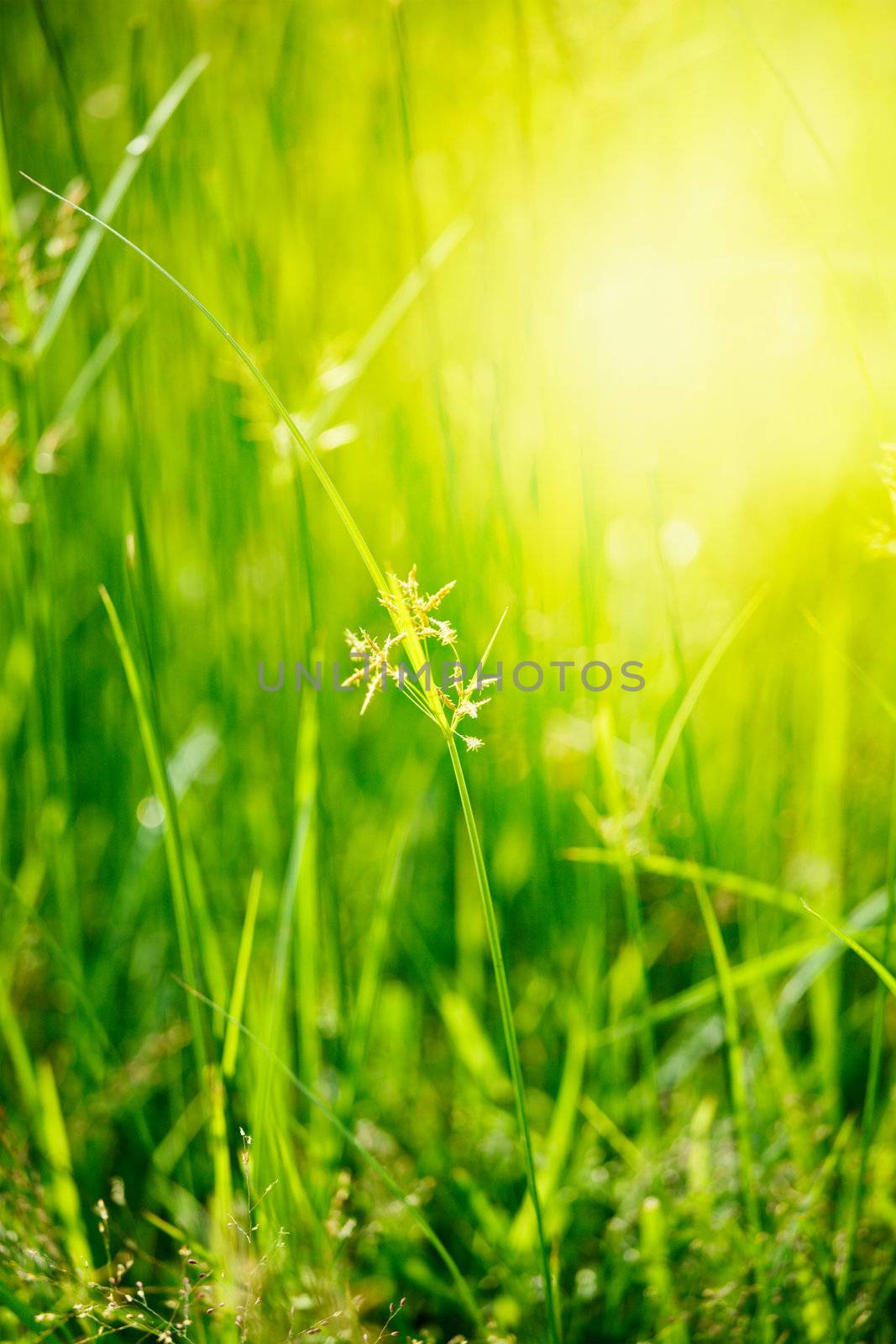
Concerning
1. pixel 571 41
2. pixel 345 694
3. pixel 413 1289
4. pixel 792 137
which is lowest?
pixel 413 1289

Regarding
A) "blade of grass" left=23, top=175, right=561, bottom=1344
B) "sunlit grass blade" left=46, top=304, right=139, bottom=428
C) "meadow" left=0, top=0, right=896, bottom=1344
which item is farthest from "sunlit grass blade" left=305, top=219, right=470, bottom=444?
"blade of grass" left=23, top=175, right=561, bottom=1344

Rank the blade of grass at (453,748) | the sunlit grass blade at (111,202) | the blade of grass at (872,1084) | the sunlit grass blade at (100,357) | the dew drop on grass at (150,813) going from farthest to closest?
the dew drop on grass at (150,813)
the sunlit grass blade at (100,357)
the sunlit grass blade at (111,202)
the blade of grass at (872,1084)
the blade of grass at (453,748)

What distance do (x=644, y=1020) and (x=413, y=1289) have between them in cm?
28

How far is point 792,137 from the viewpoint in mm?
1266

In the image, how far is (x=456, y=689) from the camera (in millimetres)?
527

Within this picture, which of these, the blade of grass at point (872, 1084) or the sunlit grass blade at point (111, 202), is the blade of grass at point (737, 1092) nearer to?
the blade of grass at point (872, 1084)

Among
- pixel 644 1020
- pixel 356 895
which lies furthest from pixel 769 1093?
pixel 356 895

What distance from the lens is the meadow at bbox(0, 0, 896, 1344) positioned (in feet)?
2.06

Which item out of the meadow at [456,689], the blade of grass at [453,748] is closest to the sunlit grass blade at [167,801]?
the meadow at [456,689]

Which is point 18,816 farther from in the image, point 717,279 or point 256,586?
point 717,279

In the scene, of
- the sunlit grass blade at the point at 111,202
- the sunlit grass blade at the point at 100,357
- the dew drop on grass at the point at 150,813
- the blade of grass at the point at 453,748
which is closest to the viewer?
the blade of grass at the point at 453,748

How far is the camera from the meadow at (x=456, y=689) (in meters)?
0.63

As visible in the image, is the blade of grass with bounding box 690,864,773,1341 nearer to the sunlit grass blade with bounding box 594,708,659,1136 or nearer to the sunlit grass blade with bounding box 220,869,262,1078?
the sunlit grass blade with bounding box 594,708,659,1136

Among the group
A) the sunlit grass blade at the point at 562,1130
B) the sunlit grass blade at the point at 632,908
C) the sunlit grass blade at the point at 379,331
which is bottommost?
the sunlit grass blade at the point at 562,1130
